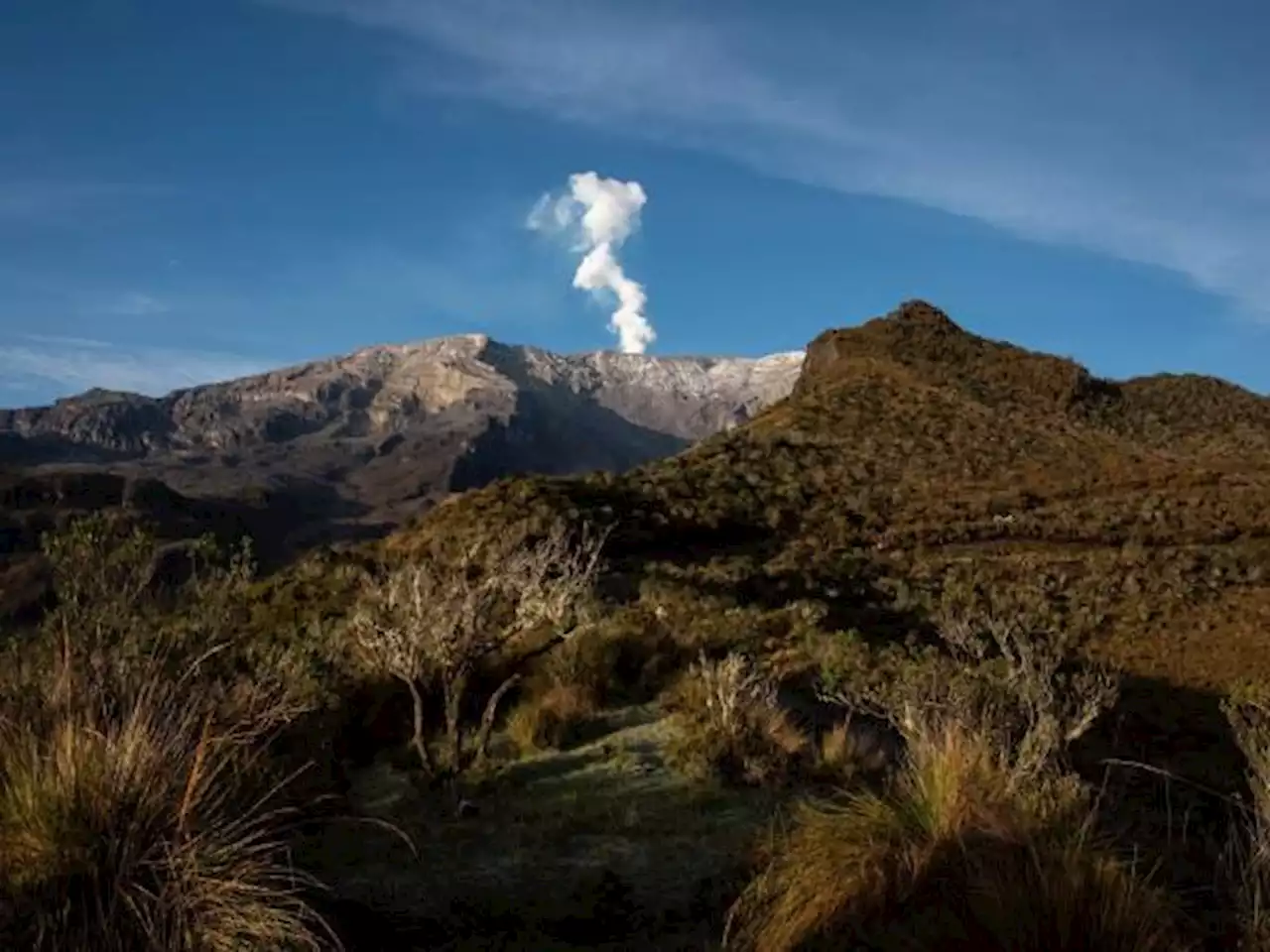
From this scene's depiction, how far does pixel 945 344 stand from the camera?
175 feet

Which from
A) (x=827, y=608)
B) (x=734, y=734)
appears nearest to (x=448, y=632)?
(x=734, y=734)

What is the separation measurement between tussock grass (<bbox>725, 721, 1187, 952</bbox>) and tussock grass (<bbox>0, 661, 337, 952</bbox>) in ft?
7.62

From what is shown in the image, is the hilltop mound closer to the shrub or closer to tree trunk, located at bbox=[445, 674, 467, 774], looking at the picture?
the shrub

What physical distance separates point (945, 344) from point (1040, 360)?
4217mm

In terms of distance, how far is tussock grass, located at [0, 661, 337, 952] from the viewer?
183 inches

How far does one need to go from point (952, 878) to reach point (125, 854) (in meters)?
3.70

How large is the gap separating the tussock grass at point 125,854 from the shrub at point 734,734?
16.1 ft

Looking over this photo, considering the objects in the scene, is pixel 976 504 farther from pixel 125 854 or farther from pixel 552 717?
pixel 125 854

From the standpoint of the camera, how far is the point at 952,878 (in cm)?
572

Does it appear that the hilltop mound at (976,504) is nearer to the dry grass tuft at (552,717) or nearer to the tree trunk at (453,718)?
the dry grass tuft at (552,717)

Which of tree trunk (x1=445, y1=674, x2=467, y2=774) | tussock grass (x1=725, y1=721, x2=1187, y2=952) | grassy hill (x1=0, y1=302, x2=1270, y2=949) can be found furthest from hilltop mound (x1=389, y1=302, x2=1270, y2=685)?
tussock grass (x1=725, y1=721, x2=1187, y2=952)

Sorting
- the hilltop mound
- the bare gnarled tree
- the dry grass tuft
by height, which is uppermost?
the hilltop mound

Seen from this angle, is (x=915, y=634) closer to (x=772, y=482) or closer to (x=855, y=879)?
(x=772, y=482)

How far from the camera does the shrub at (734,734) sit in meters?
9.67
